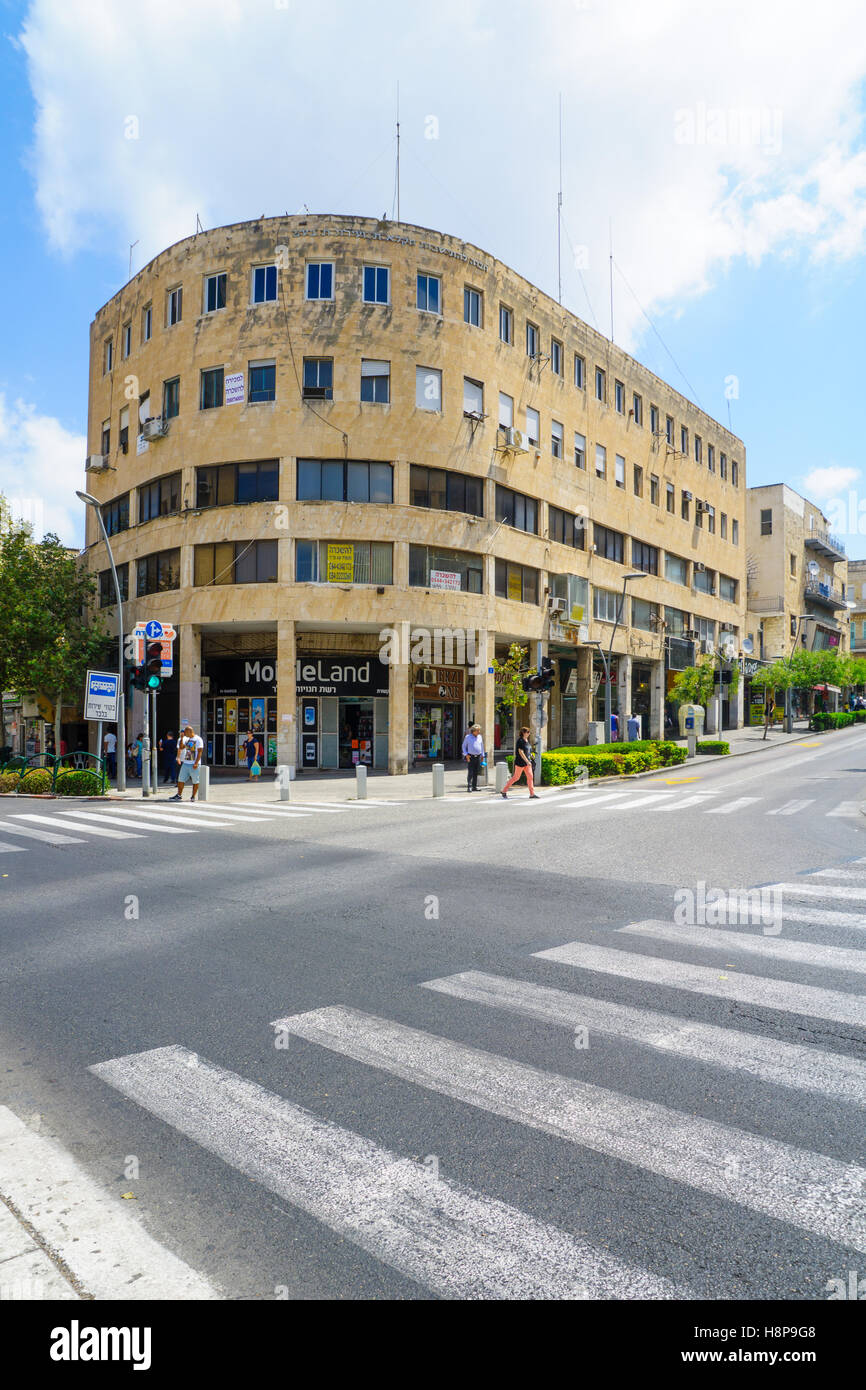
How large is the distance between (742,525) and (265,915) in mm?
58950

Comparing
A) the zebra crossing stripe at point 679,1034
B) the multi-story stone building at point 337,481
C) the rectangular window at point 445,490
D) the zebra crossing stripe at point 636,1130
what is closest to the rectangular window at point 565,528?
the multi-story stone building at point 337,481

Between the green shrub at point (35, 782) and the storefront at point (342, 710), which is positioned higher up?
the storefront at point (342, 710)

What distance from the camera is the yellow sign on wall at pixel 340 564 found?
1189 inches

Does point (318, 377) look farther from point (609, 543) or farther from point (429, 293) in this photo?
point (609, 543)

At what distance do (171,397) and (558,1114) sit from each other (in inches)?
1369

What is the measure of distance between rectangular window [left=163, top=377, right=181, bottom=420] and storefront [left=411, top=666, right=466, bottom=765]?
1429 centimetres

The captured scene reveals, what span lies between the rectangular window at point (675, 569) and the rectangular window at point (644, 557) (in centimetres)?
134

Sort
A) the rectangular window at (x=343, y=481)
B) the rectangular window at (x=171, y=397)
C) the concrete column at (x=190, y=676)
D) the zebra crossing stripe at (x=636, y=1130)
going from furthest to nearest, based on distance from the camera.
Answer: the rectangular window at (x=171, y=397)
the concrete column at (x=190, y=676)
the rectangular window at (x=343, y=481)
the zebra crossing stripe at (x=636, y=1130)

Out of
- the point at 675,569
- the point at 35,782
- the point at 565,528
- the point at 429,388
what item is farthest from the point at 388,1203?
the point at 675,569

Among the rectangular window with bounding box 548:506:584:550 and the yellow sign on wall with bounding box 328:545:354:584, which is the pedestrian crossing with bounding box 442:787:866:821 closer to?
the yellow sign on wall with bounding box 328:545:354:584

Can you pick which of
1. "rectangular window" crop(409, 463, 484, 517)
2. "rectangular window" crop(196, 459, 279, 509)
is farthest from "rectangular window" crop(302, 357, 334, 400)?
"rectangular window" crop(409, 463, 484, 517)

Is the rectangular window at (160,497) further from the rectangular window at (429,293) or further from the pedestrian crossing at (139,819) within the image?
the pedestrian crossing at (139,819)

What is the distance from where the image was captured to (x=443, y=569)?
1251 inches
